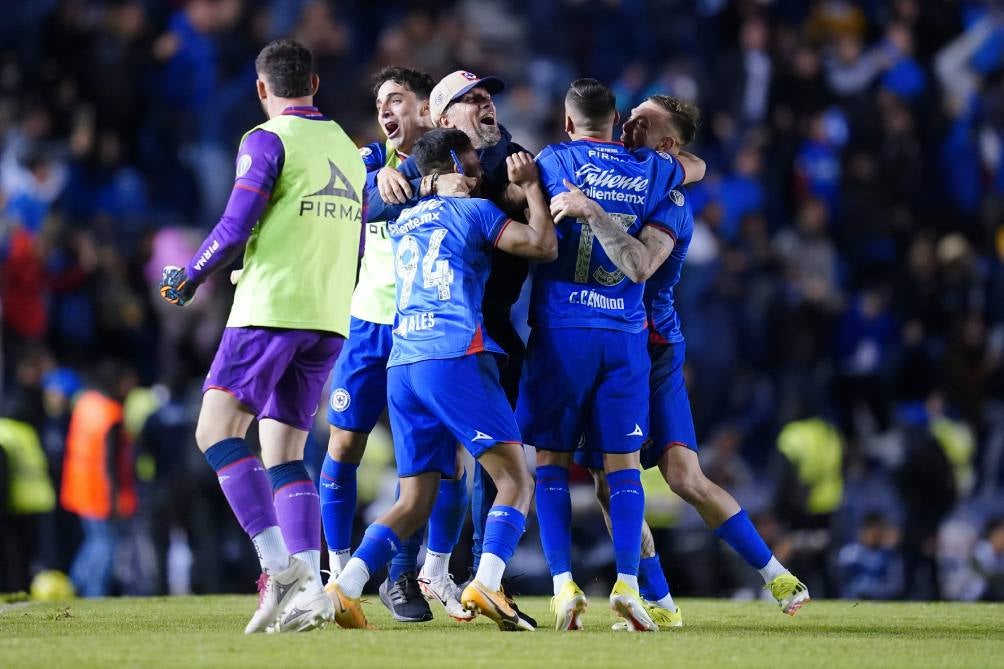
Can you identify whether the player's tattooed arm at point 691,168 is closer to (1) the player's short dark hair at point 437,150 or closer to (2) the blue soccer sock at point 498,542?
(1) the player's short dark hair at point 437,150

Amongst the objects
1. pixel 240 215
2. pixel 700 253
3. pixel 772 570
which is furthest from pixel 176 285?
pixel 700 253

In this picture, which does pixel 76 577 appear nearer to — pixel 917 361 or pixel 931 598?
pixel 931 598

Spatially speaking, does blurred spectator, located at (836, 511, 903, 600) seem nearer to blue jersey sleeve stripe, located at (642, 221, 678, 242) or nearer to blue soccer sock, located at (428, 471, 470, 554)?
blue soccer sock, located at (428, 471, 470, 554)

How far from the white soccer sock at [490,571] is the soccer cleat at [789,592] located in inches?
68.7

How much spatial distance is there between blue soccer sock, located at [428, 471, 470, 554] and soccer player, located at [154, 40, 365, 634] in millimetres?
1037

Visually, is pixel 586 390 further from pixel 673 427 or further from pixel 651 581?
pixel 651 581

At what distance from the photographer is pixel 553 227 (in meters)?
7.15

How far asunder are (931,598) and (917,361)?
3030mm

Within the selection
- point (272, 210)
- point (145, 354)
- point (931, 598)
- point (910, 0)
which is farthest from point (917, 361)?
point (272, 210)

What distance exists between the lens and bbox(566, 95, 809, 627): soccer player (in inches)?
311

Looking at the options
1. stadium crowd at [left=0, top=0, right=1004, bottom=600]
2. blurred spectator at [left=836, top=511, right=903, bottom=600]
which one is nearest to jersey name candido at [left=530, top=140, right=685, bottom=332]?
stadium crowd at [left=0, top=0, right=1004, bottom=600]

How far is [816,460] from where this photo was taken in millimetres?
13727

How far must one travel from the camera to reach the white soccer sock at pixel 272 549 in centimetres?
665

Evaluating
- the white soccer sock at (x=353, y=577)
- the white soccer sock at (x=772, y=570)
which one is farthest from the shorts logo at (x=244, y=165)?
the white soccer sock at (x=772, y=570)
